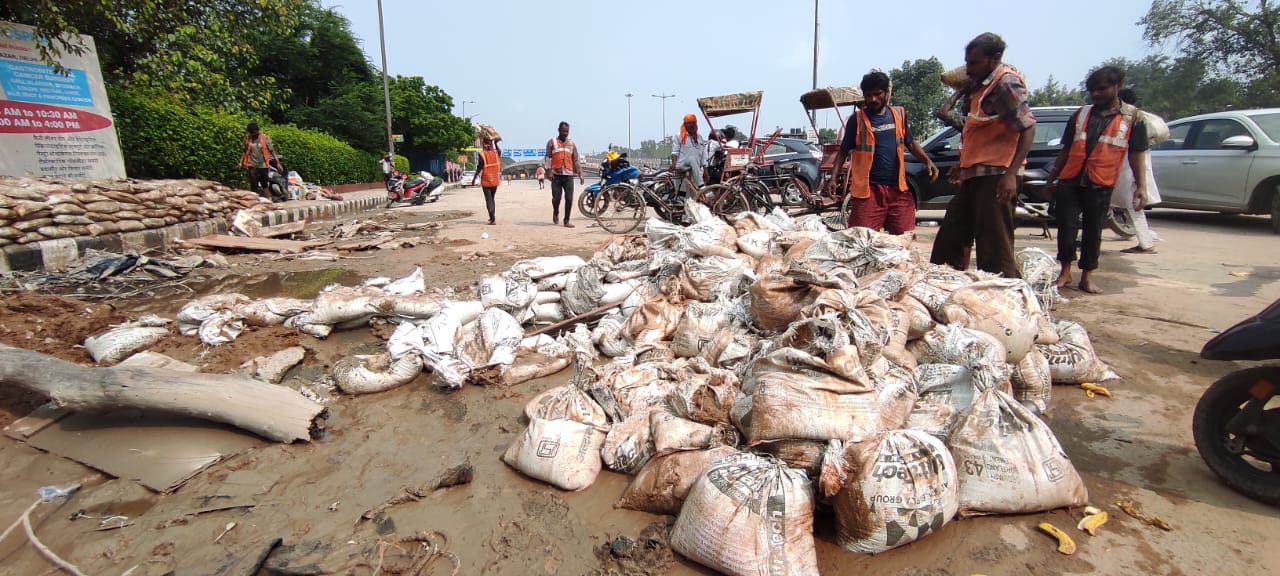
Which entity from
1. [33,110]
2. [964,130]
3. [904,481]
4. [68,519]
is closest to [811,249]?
[964,130]

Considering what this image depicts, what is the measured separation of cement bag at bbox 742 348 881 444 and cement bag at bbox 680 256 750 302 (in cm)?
144

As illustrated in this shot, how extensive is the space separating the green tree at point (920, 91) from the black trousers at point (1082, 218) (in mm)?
27065

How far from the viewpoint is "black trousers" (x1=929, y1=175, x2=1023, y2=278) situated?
10.9ft

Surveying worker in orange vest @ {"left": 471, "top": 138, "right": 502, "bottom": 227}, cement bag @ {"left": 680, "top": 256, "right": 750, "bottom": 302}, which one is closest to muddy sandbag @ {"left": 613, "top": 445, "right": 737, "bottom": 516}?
cement bag @ {"left": 680, "top": 256, "right": 750, "bottom": 302}

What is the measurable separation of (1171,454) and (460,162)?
43.8m

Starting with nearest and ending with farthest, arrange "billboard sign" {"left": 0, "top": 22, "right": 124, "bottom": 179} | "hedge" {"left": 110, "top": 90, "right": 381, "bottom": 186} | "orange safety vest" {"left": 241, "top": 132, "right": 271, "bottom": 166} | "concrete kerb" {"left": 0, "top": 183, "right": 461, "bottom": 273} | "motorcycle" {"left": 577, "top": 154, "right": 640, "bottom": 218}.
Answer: "concrete kerb" {"left": 0, "top": 183, "right": 461, "bottom": 273}
"billboard sign" {"left": 0, "top": 22, "right": 124, "bottom": 179}
"motorcycle" {"left": 577, "top": 154, "right": 640, "bottom": 218}
"hedge" {"left": 110, "top": 90, "right": 381, "bottom": 186}
"orange safety vest" {"left": 241, "top": 132, "right": 271, "bottom": 166}

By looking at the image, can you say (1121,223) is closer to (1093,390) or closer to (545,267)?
(1093,390)

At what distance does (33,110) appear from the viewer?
6543 mm

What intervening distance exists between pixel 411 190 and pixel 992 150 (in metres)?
14.8

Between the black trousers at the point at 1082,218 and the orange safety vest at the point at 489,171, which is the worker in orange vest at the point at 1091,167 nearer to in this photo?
the black trousers at the point at 1082,218

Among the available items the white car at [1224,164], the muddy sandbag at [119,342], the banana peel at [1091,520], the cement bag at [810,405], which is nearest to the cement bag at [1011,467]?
the banana peel at [1091,520]

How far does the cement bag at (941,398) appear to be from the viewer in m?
1.95

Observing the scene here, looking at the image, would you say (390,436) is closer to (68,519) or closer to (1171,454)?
(68,519)

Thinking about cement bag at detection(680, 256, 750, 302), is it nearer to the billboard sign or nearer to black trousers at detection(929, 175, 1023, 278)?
black trousers at detection(929, 175, 1023, 278)
